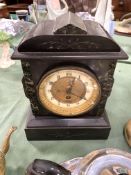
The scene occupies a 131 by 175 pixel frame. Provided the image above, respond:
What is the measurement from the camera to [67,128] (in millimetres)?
614

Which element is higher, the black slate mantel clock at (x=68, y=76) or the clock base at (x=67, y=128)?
the black slate mantel clock at (x=68, y=76)

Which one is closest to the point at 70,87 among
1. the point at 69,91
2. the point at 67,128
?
the point at 69,91

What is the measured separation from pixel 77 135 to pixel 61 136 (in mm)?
52

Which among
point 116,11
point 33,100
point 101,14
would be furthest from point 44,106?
point 116,11

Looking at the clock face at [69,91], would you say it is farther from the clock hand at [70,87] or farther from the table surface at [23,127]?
the table surface at [23,127]

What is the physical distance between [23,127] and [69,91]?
218mm

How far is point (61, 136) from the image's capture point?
0.63m

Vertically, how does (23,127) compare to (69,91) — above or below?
below

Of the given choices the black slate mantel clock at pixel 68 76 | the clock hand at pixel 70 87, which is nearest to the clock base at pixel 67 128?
the black slate mantel clock at pixel 68 76

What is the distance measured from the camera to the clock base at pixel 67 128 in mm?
613

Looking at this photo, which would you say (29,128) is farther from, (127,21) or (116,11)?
(116,11)

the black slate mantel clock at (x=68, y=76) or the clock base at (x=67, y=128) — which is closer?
the black slate mantel clock at (x=68, y=76)

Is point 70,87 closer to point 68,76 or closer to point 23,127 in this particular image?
point 68,76

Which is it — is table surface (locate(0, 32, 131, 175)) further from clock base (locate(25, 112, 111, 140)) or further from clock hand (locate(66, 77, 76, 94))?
clock hand (locate(66, 77, 76, 94))
